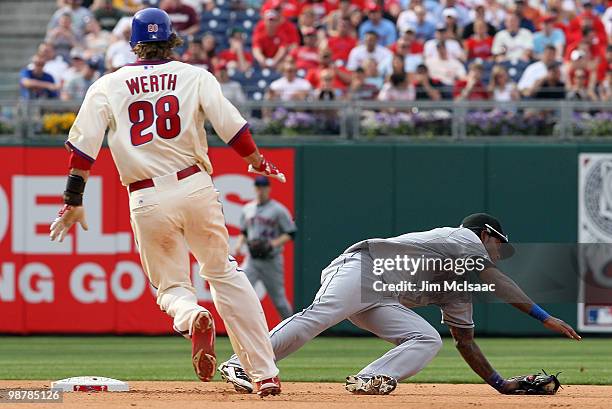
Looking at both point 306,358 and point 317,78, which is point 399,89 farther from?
point 306,358

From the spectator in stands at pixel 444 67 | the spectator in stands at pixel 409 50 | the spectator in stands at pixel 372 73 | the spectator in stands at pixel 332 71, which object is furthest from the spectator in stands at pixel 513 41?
the spectator in stands at pixel 332 71

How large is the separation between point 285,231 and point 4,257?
3535mm

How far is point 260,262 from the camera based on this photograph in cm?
1437

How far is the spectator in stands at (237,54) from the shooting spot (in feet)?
55.1

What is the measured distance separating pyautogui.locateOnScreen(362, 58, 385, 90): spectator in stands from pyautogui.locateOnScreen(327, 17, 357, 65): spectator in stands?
638 millimetres

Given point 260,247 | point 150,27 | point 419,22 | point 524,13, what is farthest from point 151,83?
point 524,13

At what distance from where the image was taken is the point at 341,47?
16.8m

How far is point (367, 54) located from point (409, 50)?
555mm

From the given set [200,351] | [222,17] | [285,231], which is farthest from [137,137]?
[222,17]

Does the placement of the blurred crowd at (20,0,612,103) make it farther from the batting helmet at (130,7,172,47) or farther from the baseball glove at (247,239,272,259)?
the batting helmet at (130,7,172,47)

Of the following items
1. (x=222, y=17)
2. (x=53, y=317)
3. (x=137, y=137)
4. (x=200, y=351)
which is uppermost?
(x=222, y=17)

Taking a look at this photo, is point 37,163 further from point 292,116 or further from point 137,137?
point 137,137

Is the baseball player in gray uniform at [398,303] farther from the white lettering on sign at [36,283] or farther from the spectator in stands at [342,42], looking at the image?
the spectator in stands at [342,42]

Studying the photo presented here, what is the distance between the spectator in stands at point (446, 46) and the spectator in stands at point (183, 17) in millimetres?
3239
